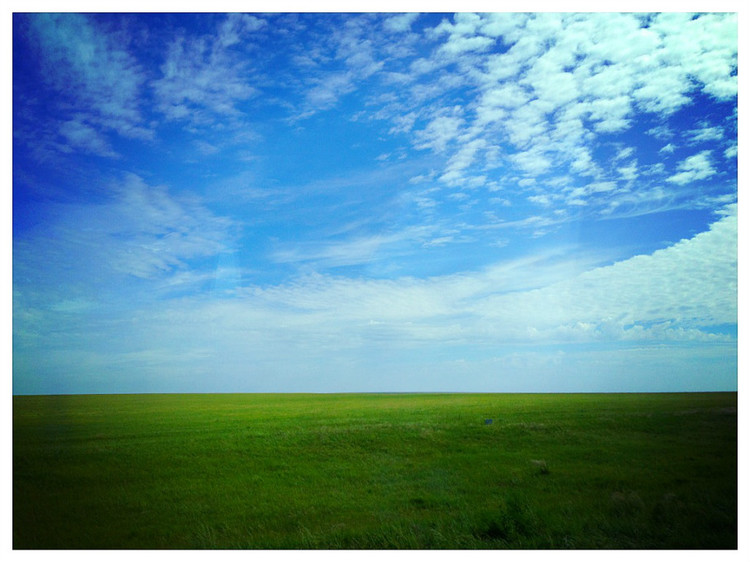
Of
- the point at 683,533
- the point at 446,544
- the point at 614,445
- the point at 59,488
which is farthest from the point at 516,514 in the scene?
the point at 59,488

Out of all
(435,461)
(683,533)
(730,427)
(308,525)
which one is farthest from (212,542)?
(730,427)

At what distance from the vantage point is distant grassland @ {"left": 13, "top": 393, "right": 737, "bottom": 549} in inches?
260

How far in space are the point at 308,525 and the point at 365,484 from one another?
2308 mm

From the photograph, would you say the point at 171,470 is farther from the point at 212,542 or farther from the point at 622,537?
the point at 622,537

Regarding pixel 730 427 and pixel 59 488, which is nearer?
pixel 59 488

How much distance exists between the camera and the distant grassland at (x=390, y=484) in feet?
21.7

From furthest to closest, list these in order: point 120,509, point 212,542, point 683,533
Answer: point 120,509
point 212,542
point 683,533

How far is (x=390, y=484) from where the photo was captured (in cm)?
927

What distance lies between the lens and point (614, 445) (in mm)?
11445

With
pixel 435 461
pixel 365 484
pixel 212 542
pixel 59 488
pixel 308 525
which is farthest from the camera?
pixel 435 461

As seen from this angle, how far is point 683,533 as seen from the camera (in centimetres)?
629

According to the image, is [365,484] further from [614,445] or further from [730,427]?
[730,427]

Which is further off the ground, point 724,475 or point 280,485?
point 724,475

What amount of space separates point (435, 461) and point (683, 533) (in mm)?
5490
